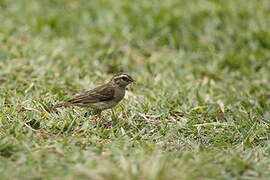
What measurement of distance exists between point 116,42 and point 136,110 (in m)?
3.88

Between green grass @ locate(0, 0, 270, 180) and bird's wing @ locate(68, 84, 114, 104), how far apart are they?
22 centimetres

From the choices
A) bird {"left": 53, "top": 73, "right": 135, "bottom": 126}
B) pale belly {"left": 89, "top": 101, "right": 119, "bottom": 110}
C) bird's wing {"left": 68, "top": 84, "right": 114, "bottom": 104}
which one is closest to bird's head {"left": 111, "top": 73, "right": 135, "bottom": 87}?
bird {"left": 53, "top": 73, "right": 135, "bottom": 126}

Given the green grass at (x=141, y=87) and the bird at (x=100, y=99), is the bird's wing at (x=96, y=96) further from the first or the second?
the green grass at (x=141, y=87)

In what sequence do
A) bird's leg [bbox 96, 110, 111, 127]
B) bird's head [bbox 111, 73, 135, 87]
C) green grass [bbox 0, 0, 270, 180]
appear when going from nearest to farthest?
green grass [bbox 0, 0, 270, 180] → bird's leg [bbox 96, 110, 111, 127] → bird's head [bbox 111, 73, 135, 87]

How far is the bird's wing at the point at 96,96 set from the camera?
25.1 ft

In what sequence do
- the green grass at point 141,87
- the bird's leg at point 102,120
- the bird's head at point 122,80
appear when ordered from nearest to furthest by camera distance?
the green grass at point 141,87 < the bird's leg at point 102,120 < the bird's head at point 122,80

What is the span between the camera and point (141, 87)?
9.96 metres

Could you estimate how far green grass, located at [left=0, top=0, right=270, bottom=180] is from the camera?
19.6 feet

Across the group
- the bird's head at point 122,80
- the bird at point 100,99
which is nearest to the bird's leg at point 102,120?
the bird at point 100,99

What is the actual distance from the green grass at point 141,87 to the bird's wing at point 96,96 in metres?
0.22

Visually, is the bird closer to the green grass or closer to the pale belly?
the pale belly

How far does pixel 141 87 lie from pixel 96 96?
7.40ft

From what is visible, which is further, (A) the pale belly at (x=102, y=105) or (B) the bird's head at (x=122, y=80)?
(B) the bird's head at (x=122, y=80)

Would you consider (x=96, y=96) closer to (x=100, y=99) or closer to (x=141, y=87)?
(x=100, y=99)
